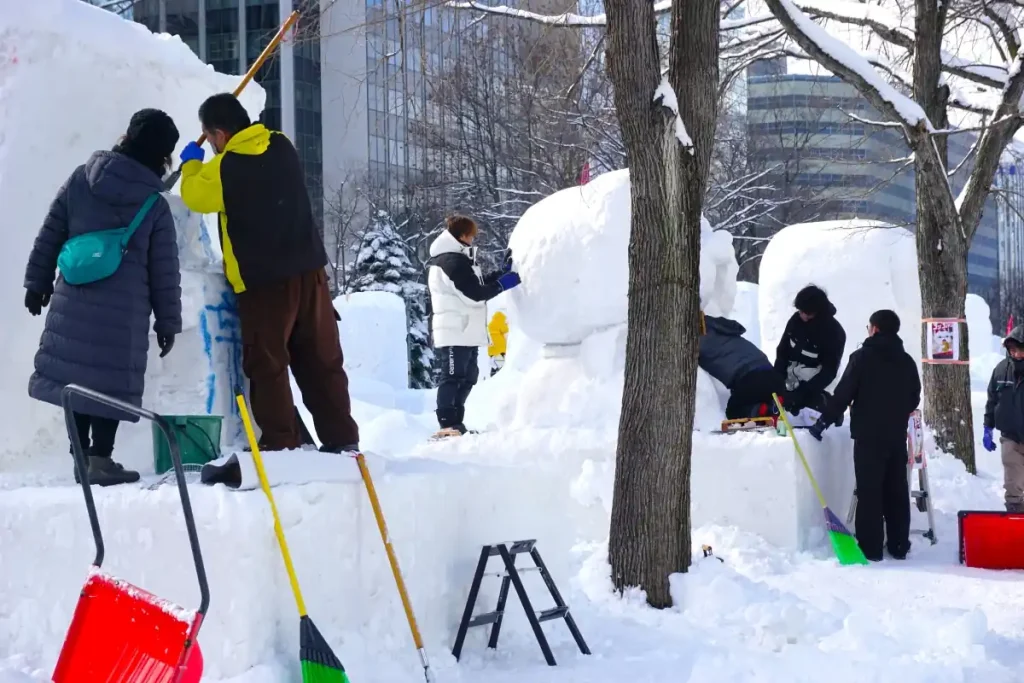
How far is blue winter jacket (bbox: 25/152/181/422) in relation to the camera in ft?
14.4

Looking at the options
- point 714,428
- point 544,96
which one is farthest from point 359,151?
point 714,428

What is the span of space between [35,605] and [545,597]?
8.04 ft

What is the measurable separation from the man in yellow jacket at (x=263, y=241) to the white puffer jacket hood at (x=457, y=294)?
326cm

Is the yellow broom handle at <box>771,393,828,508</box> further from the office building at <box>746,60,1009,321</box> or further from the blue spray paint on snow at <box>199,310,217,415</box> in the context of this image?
the office building at <box>746,60,1009,321</box>

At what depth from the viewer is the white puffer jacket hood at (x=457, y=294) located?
316 inches

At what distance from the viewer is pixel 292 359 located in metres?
4.89

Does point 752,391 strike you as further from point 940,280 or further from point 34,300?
point 34,300

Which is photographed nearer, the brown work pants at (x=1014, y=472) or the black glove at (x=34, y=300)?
the black glove at (x=34, y=300)

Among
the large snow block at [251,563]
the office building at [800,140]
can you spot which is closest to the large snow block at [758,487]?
the large snow block at [251,563]

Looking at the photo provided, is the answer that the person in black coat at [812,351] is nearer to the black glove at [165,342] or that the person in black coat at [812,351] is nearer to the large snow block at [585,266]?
the large snow block at [585,266]

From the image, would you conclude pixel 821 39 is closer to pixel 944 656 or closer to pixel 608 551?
pixel 608 551

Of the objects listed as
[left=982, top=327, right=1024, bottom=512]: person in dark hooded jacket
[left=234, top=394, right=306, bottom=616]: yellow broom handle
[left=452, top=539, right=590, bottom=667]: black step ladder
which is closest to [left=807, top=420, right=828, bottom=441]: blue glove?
[left=982, top=327, right=1024, bottom=512]: person in dark hooded jacket

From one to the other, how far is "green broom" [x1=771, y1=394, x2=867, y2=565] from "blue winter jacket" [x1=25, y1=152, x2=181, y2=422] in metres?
4.40

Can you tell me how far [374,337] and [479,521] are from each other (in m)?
16.2
